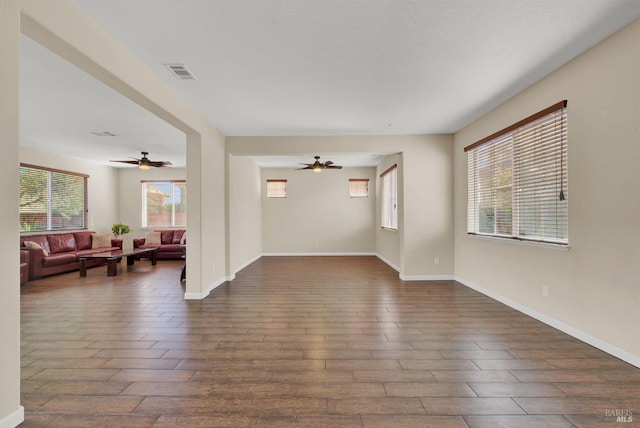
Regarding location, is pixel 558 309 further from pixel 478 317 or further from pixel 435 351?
pixel 435 351

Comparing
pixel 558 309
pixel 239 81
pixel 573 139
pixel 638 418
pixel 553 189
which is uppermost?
pixel 239 81

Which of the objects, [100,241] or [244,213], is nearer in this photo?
[244,213]

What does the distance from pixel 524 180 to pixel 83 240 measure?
9.35m

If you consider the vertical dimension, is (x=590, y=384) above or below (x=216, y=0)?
below

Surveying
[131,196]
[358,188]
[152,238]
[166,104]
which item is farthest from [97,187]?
[358,188]

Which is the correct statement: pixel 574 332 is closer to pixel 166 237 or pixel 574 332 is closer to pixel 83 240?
pixel 166 237

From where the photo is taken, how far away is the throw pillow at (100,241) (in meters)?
7.77

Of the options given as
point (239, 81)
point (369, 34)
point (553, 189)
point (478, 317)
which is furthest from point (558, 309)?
point (239, 81)

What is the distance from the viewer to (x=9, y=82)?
65.5 inches

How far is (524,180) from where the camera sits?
3699 mm

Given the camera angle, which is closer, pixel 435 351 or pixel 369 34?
pixel 369 34

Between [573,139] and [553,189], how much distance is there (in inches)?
21.7

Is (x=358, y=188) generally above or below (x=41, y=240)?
above

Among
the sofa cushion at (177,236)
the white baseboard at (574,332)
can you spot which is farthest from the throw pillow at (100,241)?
the white baseboard at (574,332)
